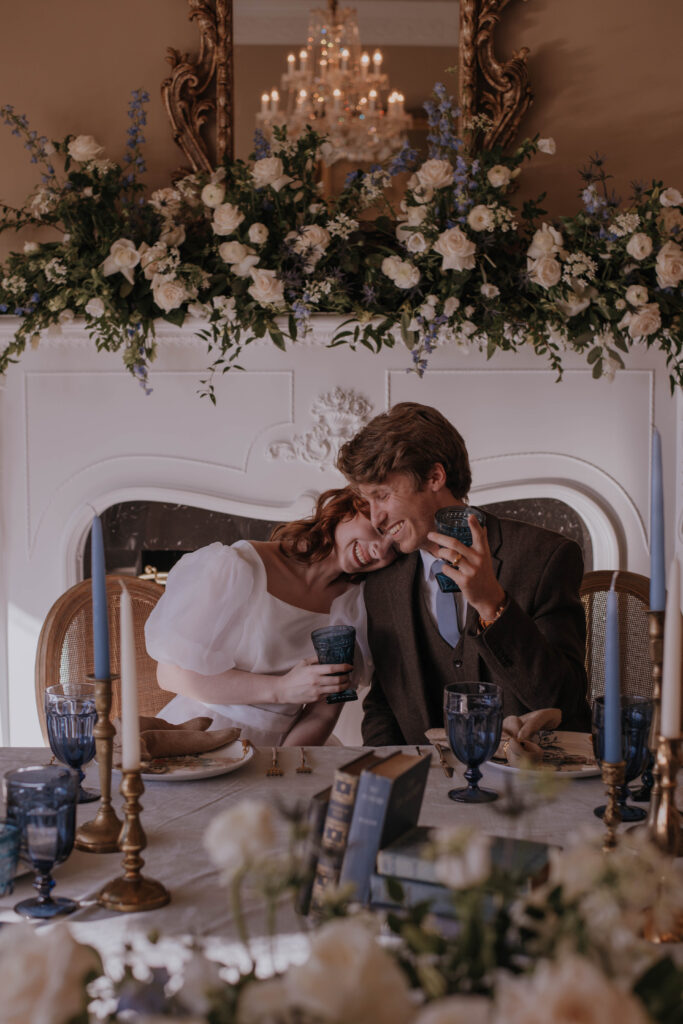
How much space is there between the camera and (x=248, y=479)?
311 centimetres

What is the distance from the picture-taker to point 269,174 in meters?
2.62

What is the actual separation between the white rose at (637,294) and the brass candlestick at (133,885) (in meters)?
2.04

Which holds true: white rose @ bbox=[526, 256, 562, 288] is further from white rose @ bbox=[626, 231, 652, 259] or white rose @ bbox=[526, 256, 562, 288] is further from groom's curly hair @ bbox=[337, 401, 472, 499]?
groom's curly hair @ bbox=[337, 401, 472, 499]

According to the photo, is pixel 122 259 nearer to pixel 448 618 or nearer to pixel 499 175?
pixel 499 175

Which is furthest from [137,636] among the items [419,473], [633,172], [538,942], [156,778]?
[538,942]

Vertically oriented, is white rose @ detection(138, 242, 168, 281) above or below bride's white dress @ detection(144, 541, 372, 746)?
above

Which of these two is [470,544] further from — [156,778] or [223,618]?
[156,778]

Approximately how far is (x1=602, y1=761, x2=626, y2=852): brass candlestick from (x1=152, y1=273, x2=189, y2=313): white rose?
1.91m

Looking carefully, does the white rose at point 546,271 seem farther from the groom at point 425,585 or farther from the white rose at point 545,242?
the groom at point 425,585

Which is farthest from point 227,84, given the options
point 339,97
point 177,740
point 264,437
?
point 177,740

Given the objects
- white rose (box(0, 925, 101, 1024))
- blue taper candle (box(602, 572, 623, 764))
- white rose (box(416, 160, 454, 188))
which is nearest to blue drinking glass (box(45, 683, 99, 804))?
blue taper candle (box(602, 572, 623, 764))

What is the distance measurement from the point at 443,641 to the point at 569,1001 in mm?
1816

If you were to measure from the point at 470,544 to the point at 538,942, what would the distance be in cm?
147

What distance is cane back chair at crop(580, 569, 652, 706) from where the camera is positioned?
101 inches
